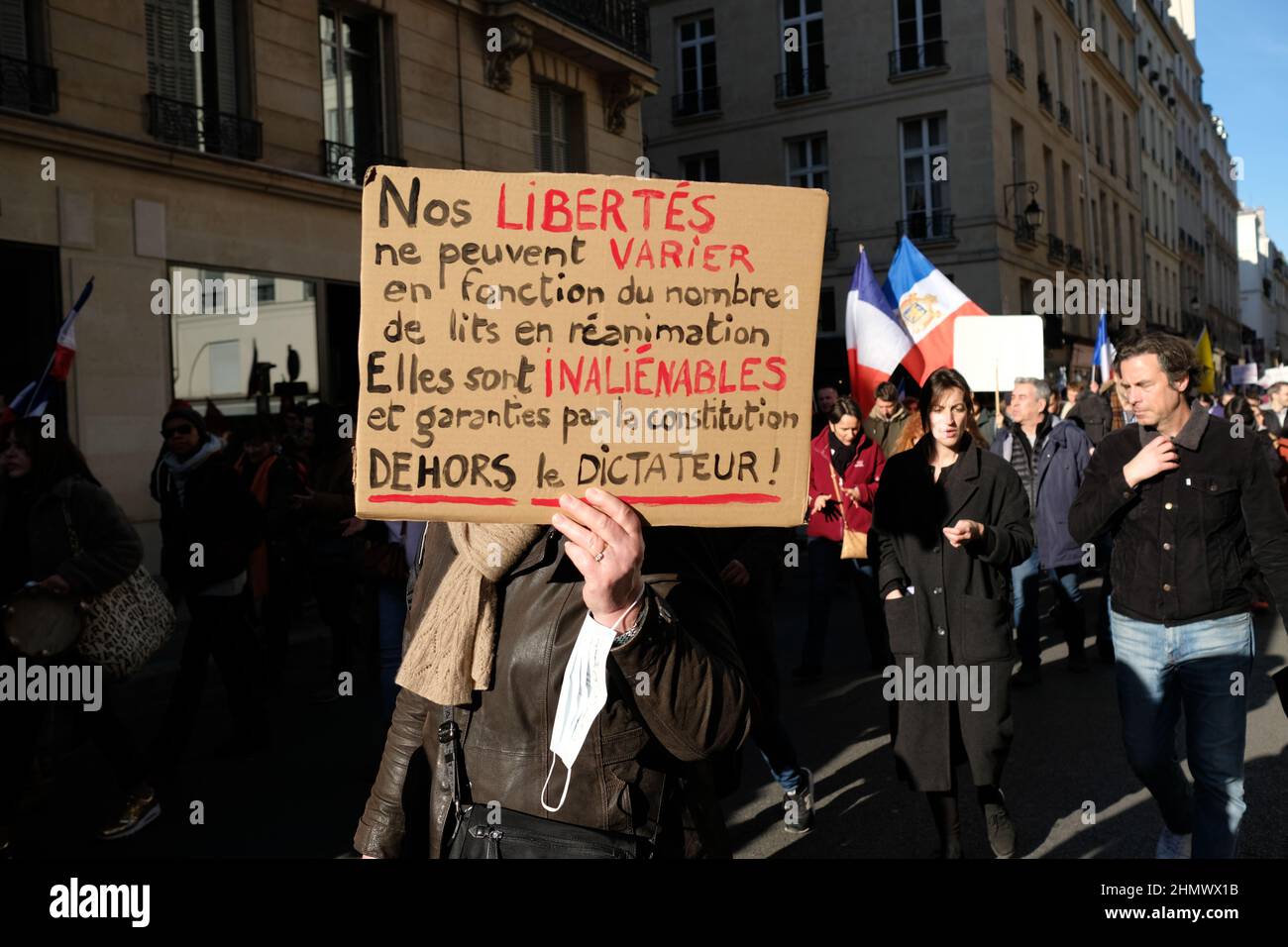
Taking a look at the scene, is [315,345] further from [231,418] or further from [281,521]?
[281,521]

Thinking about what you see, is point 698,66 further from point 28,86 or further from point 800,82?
point 28,86

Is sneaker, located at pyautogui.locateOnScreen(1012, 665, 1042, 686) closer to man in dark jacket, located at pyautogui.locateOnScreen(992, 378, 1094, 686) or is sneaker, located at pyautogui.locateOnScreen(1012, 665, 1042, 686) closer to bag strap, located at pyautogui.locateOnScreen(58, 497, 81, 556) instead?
man in dark jacket, located at pyautogui.locateOnScreen(992, 378, 1094, 686)

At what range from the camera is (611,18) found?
19.2m

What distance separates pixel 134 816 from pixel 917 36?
27.3 meters

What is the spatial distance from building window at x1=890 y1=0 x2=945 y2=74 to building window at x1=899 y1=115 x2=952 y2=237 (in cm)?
130

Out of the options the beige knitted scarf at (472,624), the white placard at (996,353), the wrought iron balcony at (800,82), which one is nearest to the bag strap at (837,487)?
the white placard at (996,353)

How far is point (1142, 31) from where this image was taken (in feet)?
149

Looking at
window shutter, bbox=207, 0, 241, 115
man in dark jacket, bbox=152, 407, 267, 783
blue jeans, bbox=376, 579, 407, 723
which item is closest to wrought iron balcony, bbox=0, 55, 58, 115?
window shutter, bbox=207, 0, 241, 115

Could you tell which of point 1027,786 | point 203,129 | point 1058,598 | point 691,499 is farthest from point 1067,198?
point 691,499

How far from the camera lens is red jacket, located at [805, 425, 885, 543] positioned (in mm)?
8039

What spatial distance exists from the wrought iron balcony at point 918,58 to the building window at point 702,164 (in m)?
5.19
